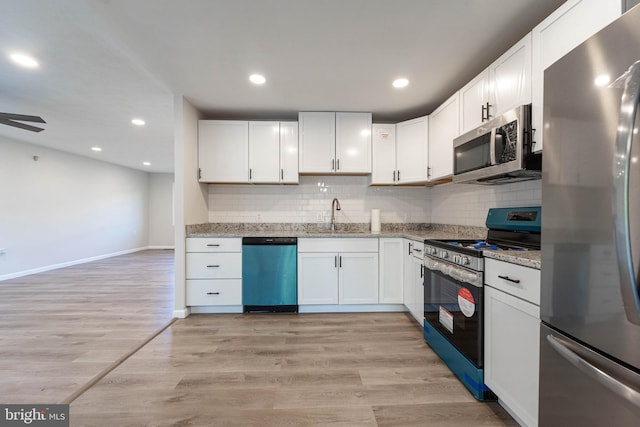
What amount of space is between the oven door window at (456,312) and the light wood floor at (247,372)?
29 cm

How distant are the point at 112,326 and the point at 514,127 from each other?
155 inches

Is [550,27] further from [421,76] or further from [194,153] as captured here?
[194,153]

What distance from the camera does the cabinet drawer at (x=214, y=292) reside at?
2893 millimetres

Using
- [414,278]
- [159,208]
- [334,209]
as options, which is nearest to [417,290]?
[414,278]

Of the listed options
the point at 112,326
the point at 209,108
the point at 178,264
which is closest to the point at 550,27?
the point at 209,108

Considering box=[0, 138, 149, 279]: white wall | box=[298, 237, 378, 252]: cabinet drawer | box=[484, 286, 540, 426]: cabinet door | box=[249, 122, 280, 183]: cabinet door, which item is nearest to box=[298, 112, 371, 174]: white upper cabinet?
box=[249, 122, 280, 183]: cabinet door

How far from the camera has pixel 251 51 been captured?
2.03 metres

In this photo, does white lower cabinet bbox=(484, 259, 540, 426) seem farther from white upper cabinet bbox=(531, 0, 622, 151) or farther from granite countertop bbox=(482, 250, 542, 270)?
white upper cabinet bbox=(531, 0, 622, 151)

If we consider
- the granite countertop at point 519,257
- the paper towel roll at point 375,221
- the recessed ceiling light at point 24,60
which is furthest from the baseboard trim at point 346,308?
the recessed ceiling light at point 24,60

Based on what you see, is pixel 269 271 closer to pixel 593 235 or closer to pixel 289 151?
pixel 289 151

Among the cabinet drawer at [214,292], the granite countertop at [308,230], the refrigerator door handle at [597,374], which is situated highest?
the granite countertop at [308,230]

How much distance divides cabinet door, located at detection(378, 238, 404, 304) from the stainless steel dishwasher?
3.27 ft

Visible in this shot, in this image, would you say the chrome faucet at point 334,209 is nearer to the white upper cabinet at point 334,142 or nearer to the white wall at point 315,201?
the white wall at point 315,201

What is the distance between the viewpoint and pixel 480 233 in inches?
100
